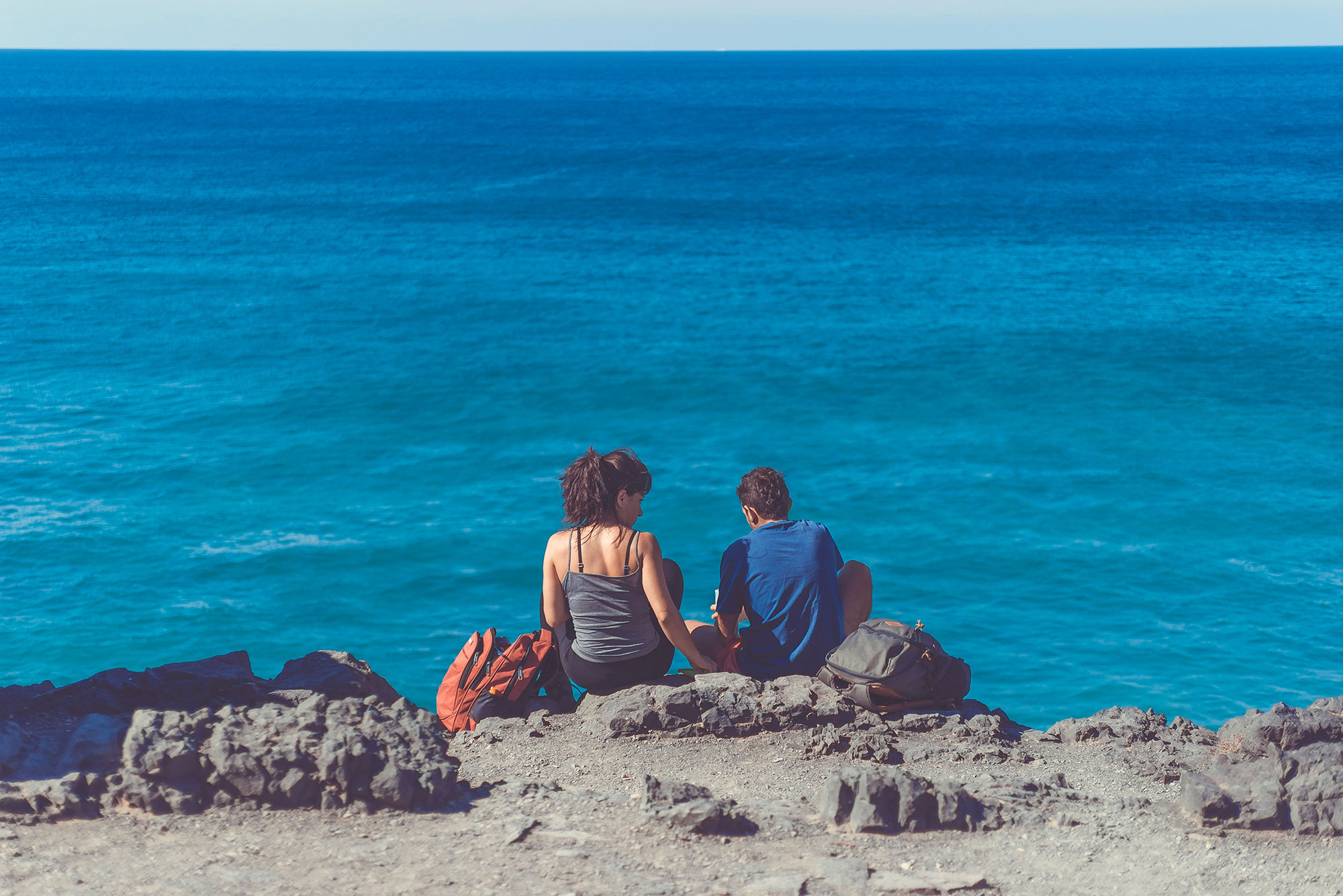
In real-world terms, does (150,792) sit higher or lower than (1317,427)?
lower

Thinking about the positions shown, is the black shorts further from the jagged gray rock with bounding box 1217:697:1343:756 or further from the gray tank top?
the jagged gray rock with bounding box 1217:697:1343:756

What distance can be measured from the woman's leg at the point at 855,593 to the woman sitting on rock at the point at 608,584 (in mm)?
1072

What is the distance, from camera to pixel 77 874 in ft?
15.2

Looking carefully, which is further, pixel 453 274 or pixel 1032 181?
pixel 1032 181

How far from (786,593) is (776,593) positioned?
6 centimetres

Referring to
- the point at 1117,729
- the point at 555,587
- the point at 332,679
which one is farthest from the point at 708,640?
the point at 1117,729

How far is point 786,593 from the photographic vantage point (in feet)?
21.1

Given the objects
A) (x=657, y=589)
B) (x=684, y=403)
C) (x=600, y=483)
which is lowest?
(x=657, y=589)

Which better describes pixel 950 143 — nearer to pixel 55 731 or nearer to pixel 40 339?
pixel 40 339

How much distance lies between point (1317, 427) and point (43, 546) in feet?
89.7

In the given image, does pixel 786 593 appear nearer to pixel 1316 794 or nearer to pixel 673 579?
pixel 673 579

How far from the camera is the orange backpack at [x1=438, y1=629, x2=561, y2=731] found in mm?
6496

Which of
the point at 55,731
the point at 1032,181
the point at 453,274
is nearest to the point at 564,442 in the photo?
the point at 453,274

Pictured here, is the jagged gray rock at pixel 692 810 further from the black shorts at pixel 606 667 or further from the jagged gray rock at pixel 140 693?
the jagged gray rock at pixel 140 693
